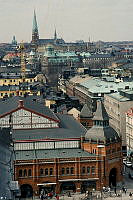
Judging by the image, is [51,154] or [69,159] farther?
[51,154]

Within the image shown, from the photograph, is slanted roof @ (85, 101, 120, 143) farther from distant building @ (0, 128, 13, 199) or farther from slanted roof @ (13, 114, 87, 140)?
distant building @ (0, 128, 13, 199)

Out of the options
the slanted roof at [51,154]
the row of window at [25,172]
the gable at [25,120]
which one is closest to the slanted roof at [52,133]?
the gable at [25,120]

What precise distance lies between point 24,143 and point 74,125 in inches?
470

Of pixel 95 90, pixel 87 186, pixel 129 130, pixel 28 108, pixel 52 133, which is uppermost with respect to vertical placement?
pixel 28 108

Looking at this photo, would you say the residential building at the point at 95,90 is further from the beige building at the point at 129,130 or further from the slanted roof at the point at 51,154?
the slanted roof at the point at 51,154

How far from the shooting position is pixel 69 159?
2948 inches

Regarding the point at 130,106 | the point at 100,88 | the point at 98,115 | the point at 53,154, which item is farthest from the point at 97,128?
the point at 100,88

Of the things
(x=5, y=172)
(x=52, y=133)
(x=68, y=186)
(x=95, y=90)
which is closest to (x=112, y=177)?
(x=68, y=186)

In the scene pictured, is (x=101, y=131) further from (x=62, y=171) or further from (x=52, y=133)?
(x=52, y=133)

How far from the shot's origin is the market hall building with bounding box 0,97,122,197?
74.6 m

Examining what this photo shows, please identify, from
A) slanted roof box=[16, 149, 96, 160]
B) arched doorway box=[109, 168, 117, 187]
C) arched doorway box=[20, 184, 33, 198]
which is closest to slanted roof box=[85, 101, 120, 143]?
slanted roof box=[16, 149, 96, 160]

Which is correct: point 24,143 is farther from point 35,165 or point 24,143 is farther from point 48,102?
point 48,102

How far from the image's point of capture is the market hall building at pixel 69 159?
74562 mm

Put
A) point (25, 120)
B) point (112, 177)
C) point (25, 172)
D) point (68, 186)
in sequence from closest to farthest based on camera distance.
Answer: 1. point (25, 172)
2. point (68, 186)
3. point (112, 177)
4. point (25, 120)
